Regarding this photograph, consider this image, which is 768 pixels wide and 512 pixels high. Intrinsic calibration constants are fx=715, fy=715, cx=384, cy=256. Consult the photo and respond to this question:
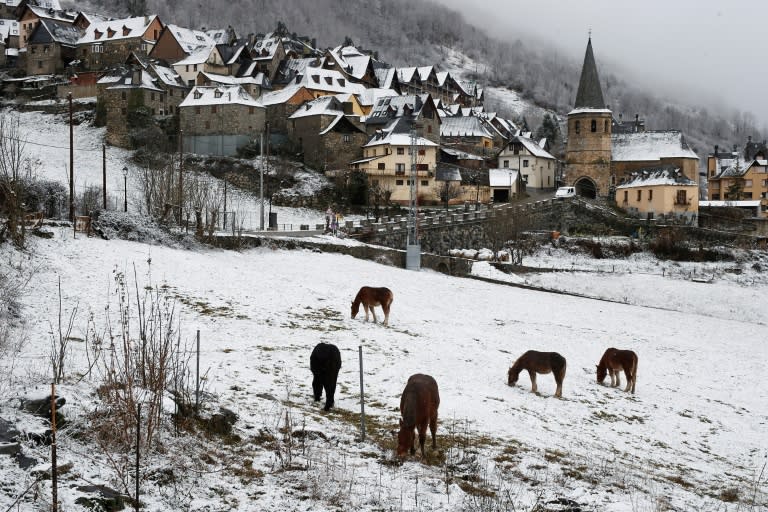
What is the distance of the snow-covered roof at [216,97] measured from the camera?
76.4 metres

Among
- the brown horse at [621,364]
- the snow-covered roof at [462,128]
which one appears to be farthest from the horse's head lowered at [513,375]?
the snow-covered roof at [462,128]

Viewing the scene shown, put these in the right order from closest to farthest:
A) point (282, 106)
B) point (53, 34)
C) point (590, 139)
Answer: point (282, 106) → point (590, 139) → point (53, 34)

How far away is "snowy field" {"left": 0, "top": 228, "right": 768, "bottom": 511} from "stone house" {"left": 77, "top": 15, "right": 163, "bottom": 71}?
240ft

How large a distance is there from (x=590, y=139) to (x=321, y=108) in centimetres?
3080

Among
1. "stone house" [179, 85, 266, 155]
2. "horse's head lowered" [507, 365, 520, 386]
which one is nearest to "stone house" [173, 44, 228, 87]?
"stone house" [179, 85, 266, 155]

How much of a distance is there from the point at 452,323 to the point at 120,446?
17.1 m

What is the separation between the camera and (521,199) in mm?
77812

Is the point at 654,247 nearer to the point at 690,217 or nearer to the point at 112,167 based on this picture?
the point at 690,217

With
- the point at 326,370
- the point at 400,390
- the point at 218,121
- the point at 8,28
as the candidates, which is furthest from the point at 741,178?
the point at 8,28

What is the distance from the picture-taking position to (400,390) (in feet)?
48.9

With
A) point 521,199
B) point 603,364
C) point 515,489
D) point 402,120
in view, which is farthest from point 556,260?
point 515,489

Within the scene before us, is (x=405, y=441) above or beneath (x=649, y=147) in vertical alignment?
beneath

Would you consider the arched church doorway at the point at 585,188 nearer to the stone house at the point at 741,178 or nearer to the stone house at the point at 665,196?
the stone house at the point at 665,196

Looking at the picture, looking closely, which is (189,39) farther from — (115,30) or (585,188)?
(585,188)
